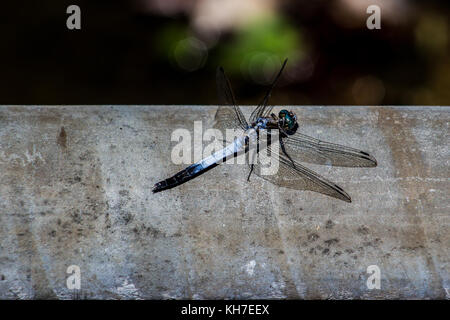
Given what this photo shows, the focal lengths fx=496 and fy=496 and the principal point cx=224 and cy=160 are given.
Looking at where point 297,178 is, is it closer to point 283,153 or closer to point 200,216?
point 283,153

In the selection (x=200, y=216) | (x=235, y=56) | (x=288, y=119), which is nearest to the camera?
(x=200, y=216)

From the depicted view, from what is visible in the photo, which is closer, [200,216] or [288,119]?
[200,216]

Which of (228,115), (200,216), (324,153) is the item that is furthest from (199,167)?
(324,153)

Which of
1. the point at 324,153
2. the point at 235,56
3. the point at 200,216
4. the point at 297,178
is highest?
the point at 235,56

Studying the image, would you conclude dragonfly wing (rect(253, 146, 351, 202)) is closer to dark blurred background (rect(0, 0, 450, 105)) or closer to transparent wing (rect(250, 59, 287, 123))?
transparent wing (rect(250, 59, 287, 123))

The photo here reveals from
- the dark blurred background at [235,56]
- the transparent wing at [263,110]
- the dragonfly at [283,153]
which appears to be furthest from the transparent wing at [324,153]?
the dark blurred background at [235,56]

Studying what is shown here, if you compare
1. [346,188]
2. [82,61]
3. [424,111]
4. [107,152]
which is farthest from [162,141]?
[82,61]

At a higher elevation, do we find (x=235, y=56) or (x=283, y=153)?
(x=235, y=56)

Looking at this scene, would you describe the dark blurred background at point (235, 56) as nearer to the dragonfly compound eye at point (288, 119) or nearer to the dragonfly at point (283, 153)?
the dragonfly at point (283, 153)
